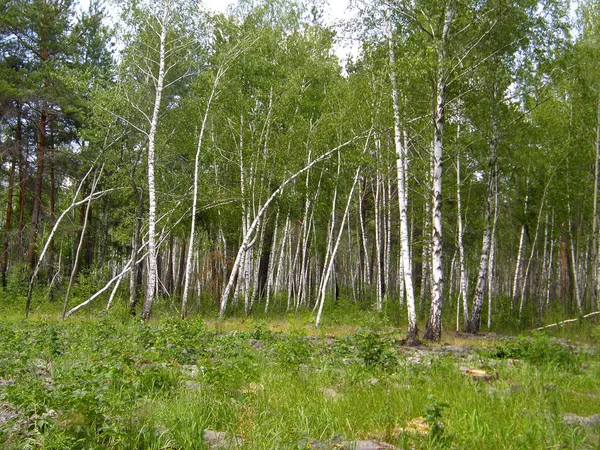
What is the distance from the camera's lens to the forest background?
1466 cm

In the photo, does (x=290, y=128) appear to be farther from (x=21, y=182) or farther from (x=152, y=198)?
(x=21, y=182)

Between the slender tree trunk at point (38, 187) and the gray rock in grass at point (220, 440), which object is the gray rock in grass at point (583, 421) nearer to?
the gray rock in grass at point (220, 440)


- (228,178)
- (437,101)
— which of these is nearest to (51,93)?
(228,178)

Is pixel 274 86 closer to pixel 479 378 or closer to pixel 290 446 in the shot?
pixel 479 378

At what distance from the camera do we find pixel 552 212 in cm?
2325

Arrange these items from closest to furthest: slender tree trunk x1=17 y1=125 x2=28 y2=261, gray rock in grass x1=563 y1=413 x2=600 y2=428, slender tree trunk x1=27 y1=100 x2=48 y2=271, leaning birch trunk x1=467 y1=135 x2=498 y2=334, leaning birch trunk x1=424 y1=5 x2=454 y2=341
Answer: gray rock in grass x1=563 y1=413 x2=600 y2=428 < leaning birch trunk x1=424 y1=5 x2=454 y2=341 < leaning birch trunk x1=467 y1=135 x2=498 y2=334 < slender tree trunk x1=27 y1=100 x2=48 y2=271 < slender tree trunk x1=17 y1=125 x2=28 y2=261

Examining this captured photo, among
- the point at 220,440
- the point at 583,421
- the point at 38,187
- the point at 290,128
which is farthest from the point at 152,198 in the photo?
the point at 583,421

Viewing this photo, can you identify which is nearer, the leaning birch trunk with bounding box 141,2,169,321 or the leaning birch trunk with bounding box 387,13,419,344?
the leaning birch trunk with bounding box 387,13,419,344

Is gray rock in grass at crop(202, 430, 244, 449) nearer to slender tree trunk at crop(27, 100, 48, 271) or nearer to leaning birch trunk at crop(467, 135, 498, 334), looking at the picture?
leaning birch trunk at crop(467, 135, 498, 334)

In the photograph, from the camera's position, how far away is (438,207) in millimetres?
12297

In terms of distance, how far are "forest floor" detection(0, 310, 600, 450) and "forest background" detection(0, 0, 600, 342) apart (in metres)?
5.94

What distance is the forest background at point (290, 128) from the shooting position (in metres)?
14.7

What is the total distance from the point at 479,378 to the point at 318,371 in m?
1.99

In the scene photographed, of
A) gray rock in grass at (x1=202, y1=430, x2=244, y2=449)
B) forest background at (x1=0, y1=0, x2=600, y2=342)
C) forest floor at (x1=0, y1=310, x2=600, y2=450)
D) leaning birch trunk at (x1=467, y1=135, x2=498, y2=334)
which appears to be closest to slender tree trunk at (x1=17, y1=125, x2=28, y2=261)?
forest background at (x1=0, y1=0, x2=600, y2=342)
